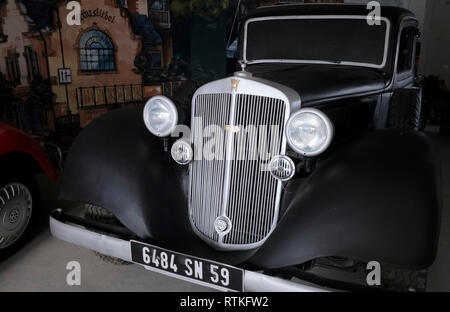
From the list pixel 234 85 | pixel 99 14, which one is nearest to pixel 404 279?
pixel 234 85

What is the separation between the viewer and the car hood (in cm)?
214

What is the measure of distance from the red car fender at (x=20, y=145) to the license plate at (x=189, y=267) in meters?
1.35

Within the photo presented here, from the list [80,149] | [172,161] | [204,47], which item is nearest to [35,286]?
[80,149]

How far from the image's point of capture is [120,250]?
183 cm

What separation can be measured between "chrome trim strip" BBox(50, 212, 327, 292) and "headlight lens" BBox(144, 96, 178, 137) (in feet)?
1.94

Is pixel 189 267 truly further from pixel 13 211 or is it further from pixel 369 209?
pixel 13 211

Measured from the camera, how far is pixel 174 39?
19.6 ft

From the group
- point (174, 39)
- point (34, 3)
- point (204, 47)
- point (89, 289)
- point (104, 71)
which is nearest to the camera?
point (89, 289)

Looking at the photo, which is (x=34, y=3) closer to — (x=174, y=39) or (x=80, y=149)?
(x=174, y=39)

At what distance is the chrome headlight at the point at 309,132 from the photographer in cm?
159

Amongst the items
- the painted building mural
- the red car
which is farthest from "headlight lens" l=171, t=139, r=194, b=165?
the painted building mural

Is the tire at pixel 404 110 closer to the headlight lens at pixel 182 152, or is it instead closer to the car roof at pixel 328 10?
the car roof at pixel 328 10

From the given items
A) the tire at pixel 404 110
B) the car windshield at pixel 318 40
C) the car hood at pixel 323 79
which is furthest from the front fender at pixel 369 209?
the car windshield at pixel 318 40

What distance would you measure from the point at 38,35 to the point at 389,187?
4.08 m
